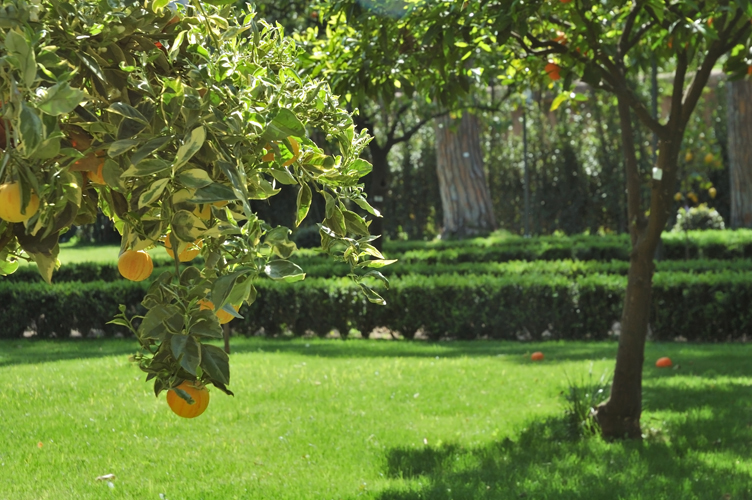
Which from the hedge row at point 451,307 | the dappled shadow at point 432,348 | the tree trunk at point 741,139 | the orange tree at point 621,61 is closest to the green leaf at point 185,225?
the orange tree at point 621,61

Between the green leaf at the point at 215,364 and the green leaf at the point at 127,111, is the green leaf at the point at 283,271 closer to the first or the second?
the green leaf at the point at 215,364

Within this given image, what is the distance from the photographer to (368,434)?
4949 mm

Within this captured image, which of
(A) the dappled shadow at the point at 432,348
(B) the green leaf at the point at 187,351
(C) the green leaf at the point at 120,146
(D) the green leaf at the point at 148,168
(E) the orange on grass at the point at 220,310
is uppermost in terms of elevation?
(C) the green leaf at the point at 120,146

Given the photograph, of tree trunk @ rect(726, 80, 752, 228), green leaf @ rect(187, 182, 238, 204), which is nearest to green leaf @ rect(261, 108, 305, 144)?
green leaf @ rect(187, 182, 238, 204)

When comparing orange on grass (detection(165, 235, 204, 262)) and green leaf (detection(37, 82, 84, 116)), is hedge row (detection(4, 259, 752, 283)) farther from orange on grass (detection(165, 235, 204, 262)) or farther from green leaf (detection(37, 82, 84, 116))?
green leaf (detection(37, 82, 84, 116))

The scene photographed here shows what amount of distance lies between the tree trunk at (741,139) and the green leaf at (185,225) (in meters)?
Answer: 17.4

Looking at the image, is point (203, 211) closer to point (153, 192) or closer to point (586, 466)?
point (153, 192)

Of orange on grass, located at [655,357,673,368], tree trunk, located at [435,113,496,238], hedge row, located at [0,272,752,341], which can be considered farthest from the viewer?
tree trunk, located at [435,113,496,238]

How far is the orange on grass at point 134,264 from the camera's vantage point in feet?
5.18

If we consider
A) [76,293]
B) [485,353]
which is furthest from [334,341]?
[76,293]

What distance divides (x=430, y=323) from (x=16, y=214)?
792 cm

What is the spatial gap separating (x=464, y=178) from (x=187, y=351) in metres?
15.3

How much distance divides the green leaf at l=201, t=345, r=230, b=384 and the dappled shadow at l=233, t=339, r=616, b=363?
6219mm

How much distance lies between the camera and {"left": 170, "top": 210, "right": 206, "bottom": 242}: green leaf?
1310 mm
